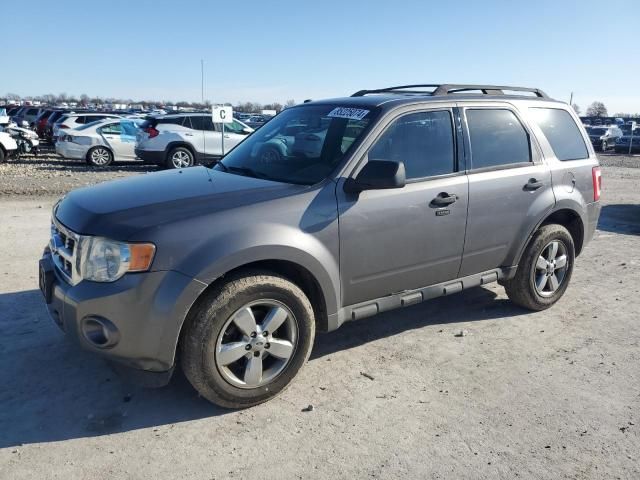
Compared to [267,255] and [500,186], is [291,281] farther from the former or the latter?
[500,186]

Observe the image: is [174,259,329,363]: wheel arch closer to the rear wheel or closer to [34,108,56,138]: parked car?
the rear wheel

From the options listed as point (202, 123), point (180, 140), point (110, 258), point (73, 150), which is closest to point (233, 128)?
point (202, 123)

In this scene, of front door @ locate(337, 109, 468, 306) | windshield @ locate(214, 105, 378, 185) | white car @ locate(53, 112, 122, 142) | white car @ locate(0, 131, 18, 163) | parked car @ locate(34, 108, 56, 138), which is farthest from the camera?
parked car @ locate(34, 108, 56, 138)

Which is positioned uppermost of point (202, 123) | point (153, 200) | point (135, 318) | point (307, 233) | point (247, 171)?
point (202, 123)

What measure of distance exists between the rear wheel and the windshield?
11.3 m

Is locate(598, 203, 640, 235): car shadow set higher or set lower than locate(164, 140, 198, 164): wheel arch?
lower

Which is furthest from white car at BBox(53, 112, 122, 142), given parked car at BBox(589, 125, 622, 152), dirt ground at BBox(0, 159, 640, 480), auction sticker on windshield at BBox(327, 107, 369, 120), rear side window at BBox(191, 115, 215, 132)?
parked car at BBox(589, 125, 622, 152)

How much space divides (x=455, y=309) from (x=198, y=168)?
2.68 metres

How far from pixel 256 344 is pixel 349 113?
184cm

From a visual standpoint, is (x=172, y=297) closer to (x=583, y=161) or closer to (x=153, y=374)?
(x=153, y=374)

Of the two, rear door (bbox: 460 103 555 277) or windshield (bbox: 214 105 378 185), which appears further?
rear door (bbox: 460 103 555 277)

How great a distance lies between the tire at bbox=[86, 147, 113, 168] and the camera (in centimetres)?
1680

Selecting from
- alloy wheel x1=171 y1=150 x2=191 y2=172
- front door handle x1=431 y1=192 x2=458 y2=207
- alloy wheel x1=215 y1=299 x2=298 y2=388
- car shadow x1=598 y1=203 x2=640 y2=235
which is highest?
front door handle x1=431 y1=192 x2=458 y2=207

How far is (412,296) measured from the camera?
413 centimetres
